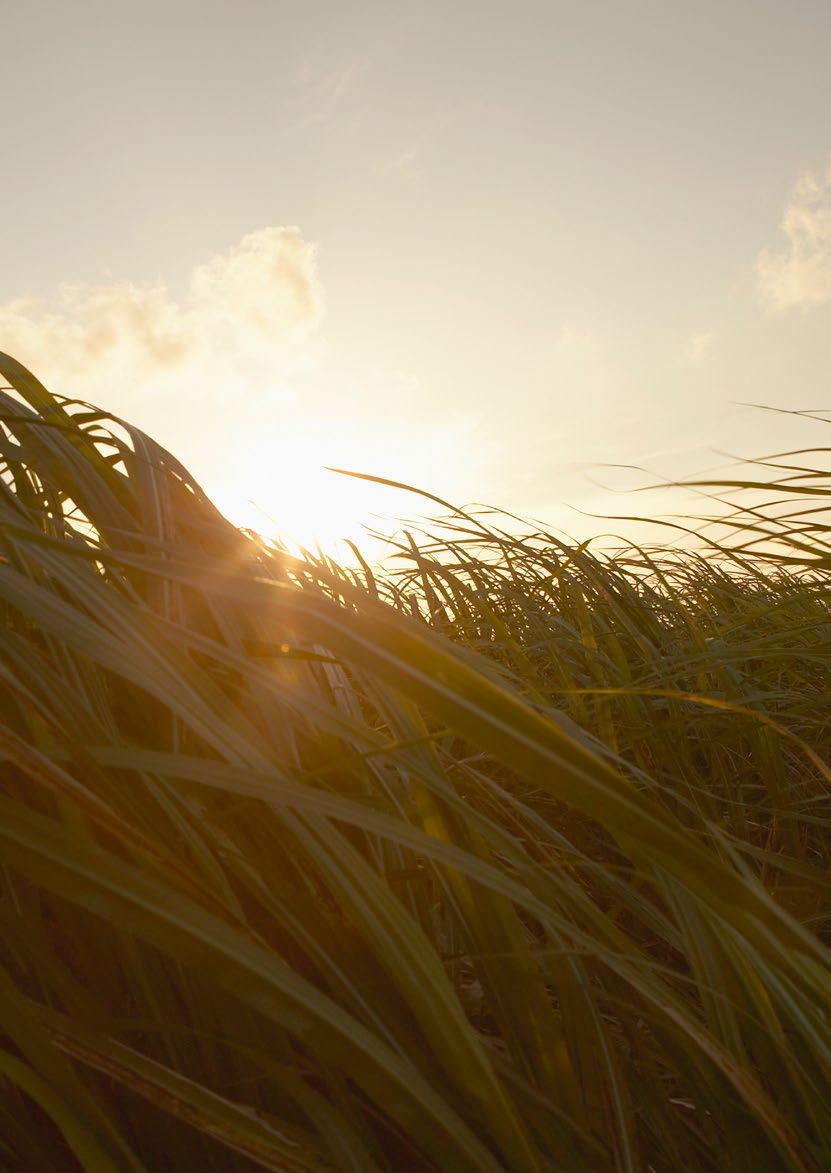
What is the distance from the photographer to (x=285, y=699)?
2.00ft

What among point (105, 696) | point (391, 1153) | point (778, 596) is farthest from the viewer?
point (778, 596)

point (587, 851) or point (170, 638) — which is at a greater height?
point (170, 638)

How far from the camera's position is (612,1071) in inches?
25.3

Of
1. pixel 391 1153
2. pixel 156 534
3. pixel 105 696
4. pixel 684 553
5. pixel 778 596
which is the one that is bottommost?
pixel 391 1153

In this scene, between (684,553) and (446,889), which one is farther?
(684,553)

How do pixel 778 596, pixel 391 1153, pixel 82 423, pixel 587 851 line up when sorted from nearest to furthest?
pixel 391 1153 < pixel 82 423 < pixel 587 851 < pixel 778 596

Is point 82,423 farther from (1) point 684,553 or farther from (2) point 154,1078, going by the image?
(1) point 684,553

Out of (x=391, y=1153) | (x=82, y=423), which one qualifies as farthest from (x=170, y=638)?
(x=82, y=423)

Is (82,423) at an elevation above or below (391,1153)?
above

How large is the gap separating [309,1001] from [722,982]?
0.39 meters

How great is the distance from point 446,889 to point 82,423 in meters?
0.79

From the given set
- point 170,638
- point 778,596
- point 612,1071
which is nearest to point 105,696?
point 170,638

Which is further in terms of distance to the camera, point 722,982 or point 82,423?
point 82,423

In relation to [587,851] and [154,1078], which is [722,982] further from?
[587,851]
